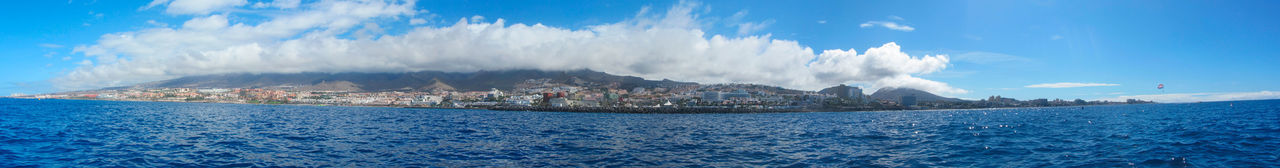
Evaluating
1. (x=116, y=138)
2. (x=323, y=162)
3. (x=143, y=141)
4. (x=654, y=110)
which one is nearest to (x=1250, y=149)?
(x=323, y=162)

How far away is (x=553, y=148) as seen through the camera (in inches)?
805

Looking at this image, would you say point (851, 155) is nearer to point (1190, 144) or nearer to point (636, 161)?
point (636, 161)

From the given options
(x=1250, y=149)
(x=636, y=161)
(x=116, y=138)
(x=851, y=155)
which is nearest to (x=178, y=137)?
(x=116, y=138)

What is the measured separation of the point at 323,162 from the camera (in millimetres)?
15672

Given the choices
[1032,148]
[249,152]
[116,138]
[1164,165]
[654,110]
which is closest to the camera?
[1164,165]

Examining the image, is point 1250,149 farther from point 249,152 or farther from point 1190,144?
point 249,152

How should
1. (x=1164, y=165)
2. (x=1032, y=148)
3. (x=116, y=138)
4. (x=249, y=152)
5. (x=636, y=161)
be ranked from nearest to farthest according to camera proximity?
(x=1164, y=165), (x=636, y=161), (x=249, y=152), (x=1032, y=148), (x=116, y=138)

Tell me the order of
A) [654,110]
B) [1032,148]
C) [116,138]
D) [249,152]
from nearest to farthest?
[249,152] → [1032,148] → [116,138] → [654,110]

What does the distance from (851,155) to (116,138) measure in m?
27.3

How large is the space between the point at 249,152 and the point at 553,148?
946 centimetres

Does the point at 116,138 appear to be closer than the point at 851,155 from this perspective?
No

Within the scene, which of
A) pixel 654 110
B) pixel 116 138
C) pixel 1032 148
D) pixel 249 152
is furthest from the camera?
pixel 654 110

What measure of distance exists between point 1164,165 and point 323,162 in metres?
22.5

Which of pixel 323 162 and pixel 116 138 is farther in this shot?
pixel 116 138
